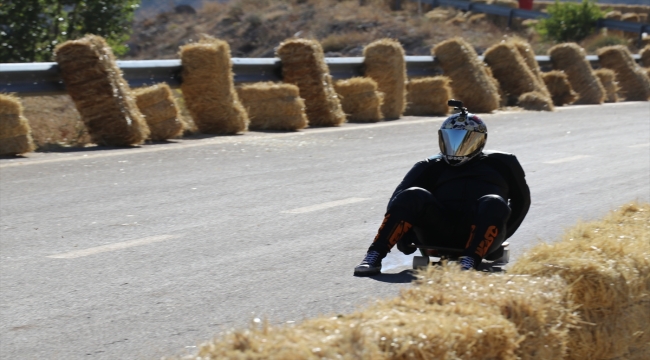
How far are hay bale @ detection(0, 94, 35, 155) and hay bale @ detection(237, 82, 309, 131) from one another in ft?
13.9

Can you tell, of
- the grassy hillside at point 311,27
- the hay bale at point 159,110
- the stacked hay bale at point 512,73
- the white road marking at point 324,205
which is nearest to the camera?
the white road marking at point 324,205

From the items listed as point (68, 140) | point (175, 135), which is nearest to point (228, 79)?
point (175, 135)

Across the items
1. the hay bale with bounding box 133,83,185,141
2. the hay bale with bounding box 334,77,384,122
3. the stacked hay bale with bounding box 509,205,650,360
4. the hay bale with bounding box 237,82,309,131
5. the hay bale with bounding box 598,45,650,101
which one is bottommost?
the hay bale with bounding box 598,45,650,101

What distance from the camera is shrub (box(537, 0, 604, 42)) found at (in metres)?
47.0

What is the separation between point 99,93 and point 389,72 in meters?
6.87

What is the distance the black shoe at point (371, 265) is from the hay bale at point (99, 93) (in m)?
7.00

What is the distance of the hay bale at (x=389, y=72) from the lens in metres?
18.4

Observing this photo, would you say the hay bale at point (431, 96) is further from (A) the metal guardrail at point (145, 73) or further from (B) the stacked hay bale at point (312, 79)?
(B) the stacked hay bale at point (312, 79)

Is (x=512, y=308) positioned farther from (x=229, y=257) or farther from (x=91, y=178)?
(x=91, y=178)

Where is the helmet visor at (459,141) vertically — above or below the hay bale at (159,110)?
above

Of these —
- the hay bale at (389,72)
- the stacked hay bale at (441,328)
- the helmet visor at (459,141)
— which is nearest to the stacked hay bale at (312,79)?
the hay bale at (389,72)

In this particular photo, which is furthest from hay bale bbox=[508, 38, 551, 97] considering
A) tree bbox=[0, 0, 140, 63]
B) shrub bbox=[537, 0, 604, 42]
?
shrub bbox=[537, 0, 604, 42]

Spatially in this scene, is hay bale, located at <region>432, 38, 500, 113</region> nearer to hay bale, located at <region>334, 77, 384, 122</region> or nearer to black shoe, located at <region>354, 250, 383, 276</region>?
hay bale, located at <region>334, 77, 384, 122</region>

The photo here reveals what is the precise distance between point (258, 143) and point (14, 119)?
3.29 metres
